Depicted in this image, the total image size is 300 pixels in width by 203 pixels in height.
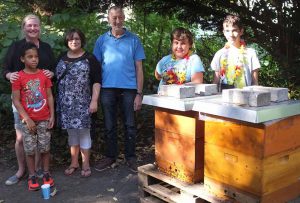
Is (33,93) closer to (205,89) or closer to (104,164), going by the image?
(104,164)

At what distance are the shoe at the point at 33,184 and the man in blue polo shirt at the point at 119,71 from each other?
0.98 metres

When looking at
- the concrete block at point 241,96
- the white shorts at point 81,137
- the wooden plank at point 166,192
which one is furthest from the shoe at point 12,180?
the concrete block at point 241,96

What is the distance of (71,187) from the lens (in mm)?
4422

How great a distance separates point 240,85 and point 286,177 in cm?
132

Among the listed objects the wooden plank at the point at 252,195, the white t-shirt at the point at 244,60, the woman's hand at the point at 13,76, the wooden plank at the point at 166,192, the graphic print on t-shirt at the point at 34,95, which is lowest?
the wooden plank at the point at 166,192

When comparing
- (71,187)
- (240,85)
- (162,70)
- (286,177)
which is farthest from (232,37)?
(71,187)

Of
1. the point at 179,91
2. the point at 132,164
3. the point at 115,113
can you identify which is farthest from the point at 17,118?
the point at 179,91

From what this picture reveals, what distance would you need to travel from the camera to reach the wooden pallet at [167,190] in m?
3.17

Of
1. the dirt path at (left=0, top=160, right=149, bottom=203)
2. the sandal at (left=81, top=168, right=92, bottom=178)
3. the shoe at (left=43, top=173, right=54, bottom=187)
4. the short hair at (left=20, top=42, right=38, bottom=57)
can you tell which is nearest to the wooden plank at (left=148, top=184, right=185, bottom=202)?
the dirt path at (left=0, top=160, right=149, bottom=203)

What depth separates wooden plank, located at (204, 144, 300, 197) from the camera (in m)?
2.78

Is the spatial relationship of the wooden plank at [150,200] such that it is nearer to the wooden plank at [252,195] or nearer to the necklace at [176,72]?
the wooden plank at [252,195]

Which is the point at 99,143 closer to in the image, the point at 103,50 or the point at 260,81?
the point at 103,50

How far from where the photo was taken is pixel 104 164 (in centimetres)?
488

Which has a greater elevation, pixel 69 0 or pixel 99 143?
pixel 69 0
